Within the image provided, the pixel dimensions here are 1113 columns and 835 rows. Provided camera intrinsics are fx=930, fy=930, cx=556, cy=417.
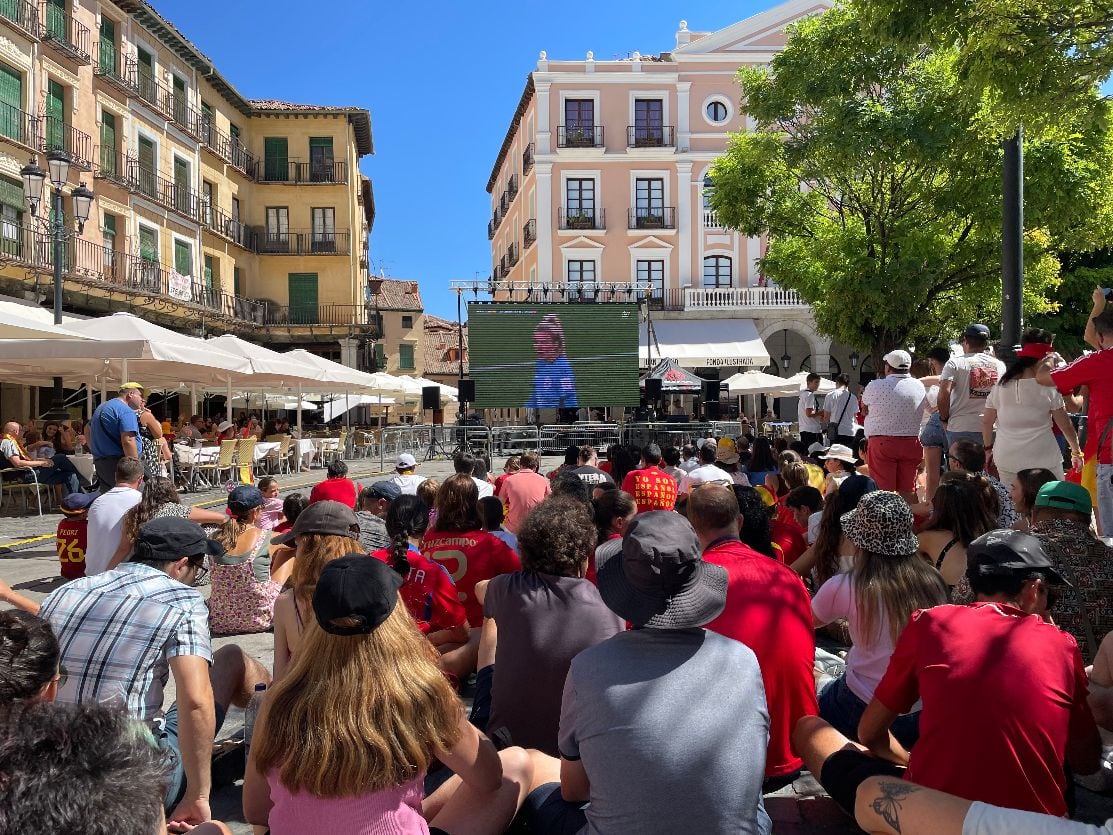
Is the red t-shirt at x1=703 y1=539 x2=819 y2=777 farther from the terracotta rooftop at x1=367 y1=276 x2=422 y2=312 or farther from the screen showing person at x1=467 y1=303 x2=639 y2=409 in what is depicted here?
the terracotta rooftop at x1=367 y1=276 x2=422 y2=312

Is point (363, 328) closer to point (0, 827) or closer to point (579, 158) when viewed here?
point (579, 158)

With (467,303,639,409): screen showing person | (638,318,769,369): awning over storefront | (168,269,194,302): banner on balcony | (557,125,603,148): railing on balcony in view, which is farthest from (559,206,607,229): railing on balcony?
(168,269,194,302): banner on balcony

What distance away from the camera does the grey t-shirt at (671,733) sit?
2.27 meters

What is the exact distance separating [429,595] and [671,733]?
2133mm

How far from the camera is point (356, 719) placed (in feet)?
7.46

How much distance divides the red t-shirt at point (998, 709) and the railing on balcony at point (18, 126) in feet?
79.9

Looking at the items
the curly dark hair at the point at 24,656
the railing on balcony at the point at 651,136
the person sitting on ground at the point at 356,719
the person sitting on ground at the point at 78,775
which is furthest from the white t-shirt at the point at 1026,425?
the railing on balcony at the point at 651,136

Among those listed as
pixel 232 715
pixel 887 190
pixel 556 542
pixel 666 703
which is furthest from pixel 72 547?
pixel 887 190

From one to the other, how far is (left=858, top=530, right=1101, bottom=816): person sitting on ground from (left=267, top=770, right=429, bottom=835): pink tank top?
139 centimetres

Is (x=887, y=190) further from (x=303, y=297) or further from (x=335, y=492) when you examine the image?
(x=303, y=297)

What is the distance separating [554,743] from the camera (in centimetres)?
344

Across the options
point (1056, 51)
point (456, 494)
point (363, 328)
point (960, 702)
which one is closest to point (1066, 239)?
point (1056, 51)

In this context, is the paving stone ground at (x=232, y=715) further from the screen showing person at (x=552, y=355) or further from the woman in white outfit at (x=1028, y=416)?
the screen showing person at (x=552, y=355)

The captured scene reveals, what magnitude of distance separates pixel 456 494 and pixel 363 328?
109 feet
